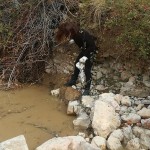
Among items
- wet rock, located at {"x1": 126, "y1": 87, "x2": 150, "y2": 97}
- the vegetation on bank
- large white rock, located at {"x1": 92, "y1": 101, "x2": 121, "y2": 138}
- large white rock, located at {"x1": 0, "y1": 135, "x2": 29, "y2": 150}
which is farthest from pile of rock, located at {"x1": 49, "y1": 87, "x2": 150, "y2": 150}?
large white rock, located at {"x1": 0, "y1": 135, "x2": 29, "y2": 150}

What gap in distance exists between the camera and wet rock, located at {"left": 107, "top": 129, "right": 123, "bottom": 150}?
5.21 meters

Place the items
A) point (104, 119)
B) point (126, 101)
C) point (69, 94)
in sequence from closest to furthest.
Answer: point (104, 119)
point (126, 101)
point (69, 94)

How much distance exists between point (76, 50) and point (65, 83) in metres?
0.76

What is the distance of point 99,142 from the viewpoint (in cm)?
526

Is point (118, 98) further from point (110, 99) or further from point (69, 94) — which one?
point (69, 94)

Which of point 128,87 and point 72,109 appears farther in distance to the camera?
point 128,87

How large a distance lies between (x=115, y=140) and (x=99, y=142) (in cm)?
24

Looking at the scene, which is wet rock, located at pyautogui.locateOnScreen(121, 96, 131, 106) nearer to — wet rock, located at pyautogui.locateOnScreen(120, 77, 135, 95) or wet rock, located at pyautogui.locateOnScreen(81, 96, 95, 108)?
wet rock, located at pyautogui.locateOnScreen(120, 77, 135, 95)

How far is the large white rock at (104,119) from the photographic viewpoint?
5.41 m

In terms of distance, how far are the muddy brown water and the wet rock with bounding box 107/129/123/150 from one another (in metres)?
0.63

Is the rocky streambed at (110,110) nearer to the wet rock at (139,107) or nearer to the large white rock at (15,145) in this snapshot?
the wet rock at (139,107)

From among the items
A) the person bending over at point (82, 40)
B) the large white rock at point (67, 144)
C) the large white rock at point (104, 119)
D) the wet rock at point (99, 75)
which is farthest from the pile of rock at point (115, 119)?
the wet rock at point (99, 75)

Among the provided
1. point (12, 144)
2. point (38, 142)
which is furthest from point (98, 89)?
point (12, 144)

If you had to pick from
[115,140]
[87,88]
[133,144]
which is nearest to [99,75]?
[87,88]
